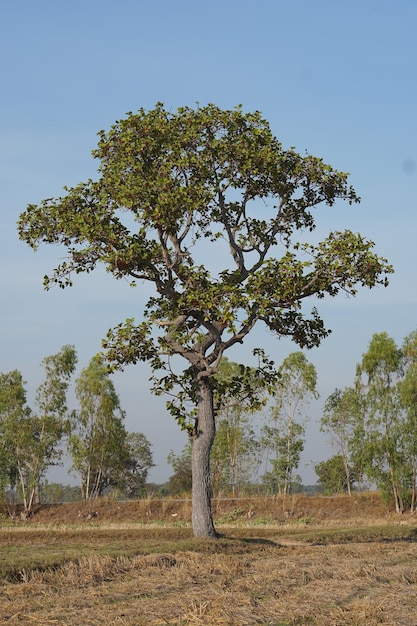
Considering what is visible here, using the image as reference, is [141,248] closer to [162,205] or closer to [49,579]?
[162,205]

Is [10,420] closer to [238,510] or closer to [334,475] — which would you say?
[238,510]

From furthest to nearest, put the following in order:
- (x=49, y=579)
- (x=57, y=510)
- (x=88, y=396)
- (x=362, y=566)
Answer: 1. (x=88, y=396)
2. (x=57, y=510)
3. (x=362, y=566)
4. (x=49, y=579)

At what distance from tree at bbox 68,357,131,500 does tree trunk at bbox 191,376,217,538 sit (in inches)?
849

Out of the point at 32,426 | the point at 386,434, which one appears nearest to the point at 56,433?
the point at 32,426

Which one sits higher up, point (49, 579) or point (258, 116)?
point (258, 116)

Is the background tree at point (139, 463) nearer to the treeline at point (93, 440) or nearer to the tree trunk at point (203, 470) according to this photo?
the treeline at point (93, 440)

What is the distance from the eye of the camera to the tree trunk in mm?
20625

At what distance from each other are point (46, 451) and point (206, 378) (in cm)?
2044

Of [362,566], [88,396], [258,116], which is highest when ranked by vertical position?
[258,116]

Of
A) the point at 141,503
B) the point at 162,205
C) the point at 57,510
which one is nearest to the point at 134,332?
the point at 162,205

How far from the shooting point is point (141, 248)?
2030 centimetres

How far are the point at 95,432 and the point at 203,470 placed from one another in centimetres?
2256

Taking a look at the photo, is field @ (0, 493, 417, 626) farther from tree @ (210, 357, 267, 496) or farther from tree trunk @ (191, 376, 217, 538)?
tree @ (210, 357, 267, 496)

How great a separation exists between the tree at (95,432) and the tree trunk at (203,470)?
70.8ft
